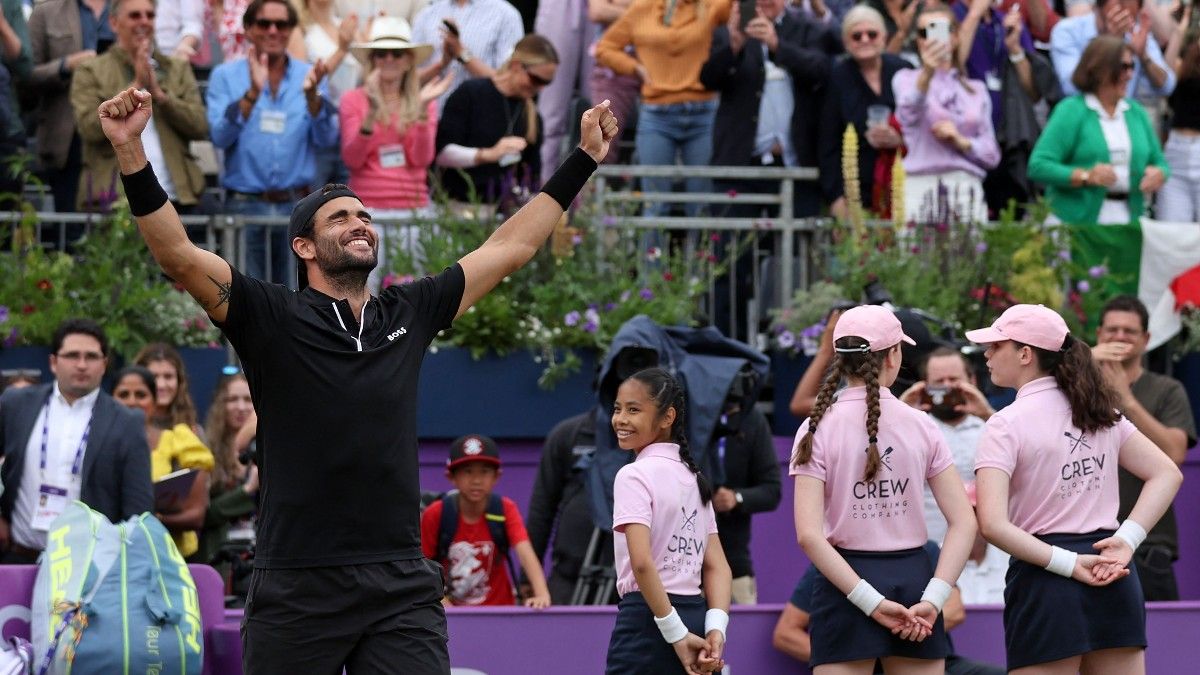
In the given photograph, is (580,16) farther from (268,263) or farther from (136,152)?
(136,152)

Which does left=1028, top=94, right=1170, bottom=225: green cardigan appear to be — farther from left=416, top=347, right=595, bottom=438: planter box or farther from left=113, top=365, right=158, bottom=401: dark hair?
left=113, top=365, right=158, bottom=401: dark hair

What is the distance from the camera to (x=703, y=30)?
1251 centimetres

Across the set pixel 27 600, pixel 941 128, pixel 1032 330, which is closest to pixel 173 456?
pixel 27 600

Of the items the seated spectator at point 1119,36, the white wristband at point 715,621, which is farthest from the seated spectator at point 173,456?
the seated spectator at point 1119,36

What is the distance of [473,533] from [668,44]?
4.86 m

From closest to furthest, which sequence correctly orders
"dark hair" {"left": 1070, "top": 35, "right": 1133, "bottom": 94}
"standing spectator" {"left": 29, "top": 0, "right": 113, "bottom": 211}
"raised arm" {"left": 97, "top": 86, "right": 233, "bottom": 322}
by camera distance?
"raised arm" {"left": 97, "top": 86, "right": 233, "bottom": 322}, "dark hair" {"left": 1070, "top": 35, "right": 1133, "bottom": 94}, "standing spectator" {"left": 29, "top": 0, "right": 113, "bottom": 211}

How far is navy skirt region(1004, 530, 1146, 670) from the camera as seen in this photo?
667 cm

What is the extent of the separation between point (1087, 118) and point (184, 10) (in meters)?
5.83

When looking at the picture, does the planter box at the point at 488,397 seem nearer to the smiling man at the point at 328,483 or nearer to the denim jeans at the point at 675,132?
the denim jeans at the point at 675,132

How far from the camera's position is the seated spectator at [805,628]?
25.2 feet

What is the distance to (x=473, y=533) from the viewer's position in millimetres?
8531

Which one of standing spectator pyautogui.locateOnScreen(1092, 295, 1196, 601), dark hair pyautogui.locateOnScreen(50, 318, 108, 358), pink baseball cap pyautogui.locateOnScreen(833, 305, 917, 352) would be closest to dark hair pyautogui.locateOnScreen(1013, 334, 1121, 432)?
pink baseball cap pyautogui.locateOnScreen(833, 305, 917, 352)

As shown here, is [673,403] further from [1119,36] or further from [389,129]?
[1119,36]

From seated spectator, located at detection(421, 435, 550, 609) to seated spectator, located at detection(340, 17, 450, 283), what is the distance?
3304 mm
